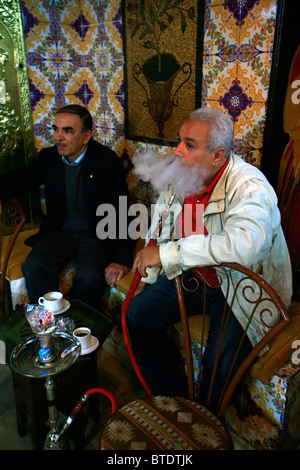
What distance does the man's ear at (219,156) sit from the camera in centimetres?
176

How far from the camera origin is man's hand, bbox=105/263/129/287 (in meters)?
2.41

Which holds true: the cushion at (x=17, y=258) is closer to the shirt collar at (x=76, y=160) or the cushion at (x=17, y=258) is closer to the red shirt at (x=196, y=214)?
the shirt collar at (x=76, y=160)

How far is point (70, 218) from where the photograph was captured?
9.09 ft

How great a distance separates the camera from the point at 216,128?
174cm

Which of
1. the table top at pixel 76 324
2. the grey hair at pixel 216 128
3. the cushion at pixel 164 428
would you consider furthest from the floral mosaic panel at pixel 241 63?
the cushion at pixel 164 428

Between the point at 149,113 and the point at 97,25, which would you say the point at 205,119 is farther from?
the point at 97,25

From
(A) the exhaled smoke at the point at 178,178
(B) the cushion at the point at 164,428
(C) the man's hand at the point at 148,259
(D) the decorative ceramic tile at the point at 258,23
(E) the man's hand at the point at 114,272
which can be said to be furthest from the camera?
(E) the man's hand at the point at 114,272

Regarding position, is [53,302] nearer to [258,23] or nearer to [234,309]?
[234,309]

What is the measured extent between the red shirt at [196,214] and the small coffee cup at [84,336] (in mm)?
595

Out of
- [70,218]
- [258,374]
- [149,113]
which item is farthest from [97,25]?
[258,374]

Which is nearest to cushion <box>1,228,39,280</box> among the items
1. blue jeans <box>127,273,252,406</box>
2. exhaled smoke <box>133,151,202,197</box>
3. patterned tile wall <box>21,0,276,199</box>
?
patterned tile wall <box>21,0,276,199</box>

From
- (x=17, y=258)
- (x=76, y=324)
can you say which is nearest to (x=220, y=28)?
(x=76, y=324)

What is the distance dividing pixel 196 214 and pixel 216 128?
426 millimetres

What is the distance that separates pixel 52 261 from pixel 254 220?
151 cm
